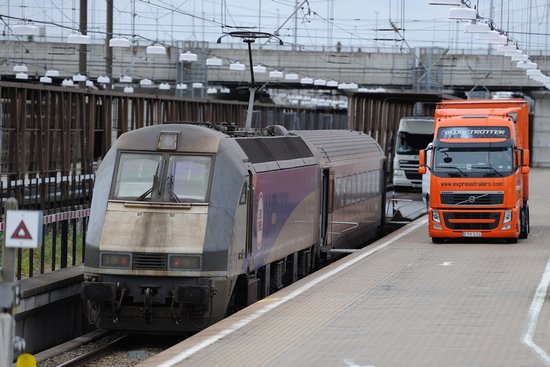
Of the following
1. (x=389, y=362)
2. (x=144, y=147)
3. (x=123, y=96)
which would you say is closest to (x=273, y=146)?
(x=144, y=147)

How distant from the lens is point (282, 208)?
19.6 metres

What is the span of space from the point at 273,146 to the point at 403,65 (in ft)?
167

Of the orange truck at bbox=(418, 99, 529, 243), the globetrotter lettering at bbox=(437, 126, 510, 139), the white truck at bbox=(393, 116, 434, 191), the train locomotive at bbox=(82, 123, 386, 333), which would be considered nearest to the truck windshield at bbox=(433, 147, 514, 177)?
the orange truck at bbox=(418, 99, 529, 243)

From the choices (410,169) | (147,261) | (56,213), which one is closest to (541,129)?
(410,169)

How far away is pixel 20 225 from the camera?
10.9 metres

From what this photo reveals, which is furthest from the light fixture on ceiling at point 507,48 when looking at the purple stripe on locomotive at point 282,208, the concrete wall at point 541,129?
the concrete wall at point 541,129

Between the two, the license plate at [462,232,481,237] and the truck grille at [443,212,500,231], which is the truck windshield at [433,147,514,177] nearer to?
the truck grille at [443,212,500,231]

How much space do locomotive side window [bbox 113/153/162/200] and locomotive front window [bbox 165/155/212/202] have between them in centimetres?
21

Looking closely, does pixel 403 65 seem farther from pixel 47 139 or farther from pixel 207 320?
pixel 207 320

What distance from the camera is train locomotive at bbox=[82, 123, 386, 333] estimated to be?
16.0m

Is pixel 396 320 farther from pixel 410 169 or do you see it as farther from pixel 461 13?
pixel 410 169

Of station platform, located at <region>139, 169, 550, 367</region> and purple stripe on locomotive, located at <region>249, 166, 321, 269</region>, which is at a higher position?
purple stripe on locomotive, located at <region>249, 166, 321, 269</region>

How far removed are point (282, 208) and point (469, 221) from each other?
720cm

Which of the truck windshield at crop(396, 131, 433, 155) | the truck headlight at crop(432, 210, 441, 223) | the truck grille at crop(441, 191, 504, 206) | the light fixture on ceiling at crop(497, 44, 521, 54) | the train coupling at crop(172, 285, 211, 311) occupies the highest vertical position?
the light fixture on ceiling at crop(497, 44, 521, 54)
